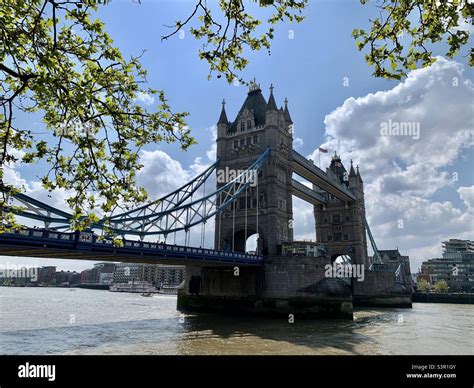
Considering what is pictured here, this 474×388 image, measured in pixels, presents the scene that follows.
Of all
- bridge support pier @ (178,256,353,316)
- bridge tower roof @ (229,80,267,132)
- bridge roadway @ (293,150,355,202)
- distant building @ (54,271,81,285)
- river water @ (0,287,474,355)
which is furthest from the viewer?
distant building @ (54,271,81,285)

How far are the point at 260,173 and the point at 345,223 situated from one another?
28413 millimetres

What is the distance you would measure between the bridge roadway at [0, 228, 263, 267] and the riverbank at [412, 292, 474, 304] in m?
53.5

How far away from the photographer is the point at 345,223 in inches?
2429

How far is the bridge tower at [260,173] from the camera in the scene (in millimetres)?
37438

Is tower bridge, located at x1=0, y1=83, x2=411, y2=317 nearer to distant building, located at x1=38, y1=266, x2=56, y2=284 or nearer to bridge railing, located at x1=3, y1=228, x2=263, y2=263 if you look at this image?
bridge railing, located at x1=3, y1=228, x2=263, y2=263

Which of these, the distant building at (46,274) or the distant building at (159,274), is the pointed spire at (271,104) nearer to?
the distant building at (159,274)

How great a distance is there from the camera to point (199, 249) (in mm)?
27578

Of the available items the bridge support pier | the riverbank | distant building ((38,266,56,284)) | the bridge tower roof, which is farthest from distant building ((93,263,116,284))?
the bridge support pier

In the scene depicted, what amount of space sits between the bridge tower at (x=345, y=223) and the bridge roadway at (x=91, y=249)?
34.1 meters

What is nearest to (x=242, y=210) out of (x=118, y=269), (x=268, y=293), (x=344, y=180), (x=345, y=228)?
(x=268, y=293)

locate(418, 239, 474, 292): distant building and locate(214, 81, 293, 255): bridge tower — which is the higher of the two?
locate(214, 81, 293, 255): bridge tower

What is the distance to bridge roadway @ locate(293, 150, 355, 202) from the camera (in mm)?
45191

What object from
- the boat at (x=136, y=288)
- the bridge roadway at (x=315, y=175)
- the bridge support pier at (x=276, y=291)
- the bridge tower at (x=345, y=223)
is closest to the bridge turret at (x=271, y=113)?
the bridge roadway at (x=315, y=175)

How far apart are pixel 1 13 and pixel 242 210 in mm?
35688
